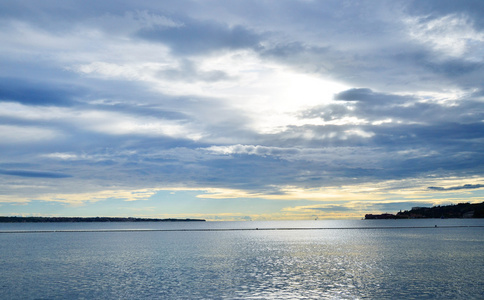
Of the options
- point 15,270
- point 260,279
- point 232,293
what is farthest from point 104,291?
point 15,270

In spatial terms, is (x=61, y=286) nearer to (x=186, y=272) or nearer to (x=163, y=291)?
(x=163, y=291)

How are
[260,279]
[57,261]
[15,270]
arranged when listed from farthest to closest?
1. [57,261]
2. [15,270]
3. [260,279]

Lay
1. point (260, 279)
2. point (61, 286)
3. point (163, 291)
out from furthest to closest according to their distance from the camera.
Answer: point (260, 279) < point (61, 286) < point (163, 291)

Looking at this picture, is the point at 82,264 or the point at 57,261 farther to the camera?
the point at 57,261

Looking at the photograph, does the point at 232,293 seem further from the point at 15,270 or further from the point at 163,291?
the point at 15,270

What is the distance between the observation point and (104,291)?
48531 mm

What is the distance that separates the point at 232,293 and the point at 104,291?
1619 centimetres

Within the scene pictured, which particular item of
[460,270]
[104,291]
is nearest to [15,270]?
[104,291]

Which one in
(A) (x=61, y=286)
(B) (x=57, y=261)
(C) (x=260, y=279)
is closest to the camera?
(A) (x=61, y=286)

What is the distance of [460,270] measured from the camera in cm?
6328

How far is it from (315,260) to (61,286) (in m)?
49.0

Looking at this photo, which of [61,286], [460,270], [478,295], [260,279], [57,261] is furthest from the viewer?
[57,261]

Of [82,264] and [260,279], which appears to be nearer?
[260,279]

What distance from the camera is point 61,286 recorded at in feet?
170
